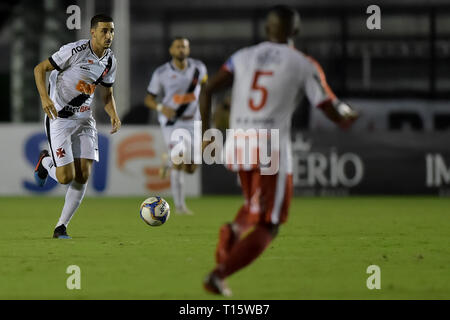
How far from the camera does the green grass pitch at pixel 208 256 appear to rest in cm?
617

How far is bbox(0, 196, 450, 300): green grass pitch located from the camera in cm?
617

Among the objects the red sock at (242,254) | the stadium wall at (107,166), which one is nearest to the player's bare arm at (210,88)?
the red sock at (242,254)

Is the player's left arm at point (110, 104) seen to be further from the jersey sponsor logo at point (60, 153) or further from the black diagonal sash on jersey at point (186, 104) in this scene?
the black diagonal sash on jersey at point (186, 104)

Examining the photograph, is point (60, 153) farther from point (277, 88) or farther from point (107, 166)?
point (107, 166)

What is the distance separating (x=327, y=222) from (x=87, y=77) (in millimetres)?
4273

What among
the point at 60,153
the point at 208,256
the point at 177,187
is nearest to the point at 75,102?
the point at 60,153

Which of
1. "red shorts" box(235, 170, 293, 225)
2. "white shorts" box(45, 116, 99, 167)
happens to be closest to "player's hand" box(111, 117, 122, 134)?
"white shorts" box(45, 116, 99, 167)

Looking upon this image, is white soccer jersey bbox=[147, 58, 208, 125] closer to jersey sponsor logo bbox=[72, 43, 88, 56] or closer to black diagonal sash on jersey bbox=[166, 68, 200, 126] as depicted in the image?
black diagonal sash on jersey bbox=[166, 68, 200, 126]

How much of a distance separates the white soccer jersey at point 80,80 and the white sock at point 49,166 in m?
0.73

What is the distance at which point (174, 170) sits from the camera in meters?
14.0

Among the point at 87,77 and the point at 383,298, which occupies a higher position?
the point at 87,77

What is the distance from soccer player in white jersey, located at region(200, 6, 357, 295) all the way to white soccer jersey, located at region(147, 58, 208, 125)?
7604 millimetres
